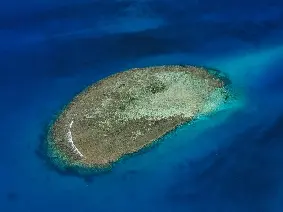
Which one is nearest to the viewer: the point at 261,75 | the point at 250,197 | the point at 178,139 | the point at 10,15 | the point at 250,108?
the point at 250,197

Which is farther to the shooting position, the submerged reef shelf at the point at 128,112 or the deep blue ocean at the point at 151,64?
the submerged reef shelf at the point at 128,112

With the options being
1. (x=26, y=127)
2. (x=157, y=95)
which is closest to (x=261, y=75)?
(x=157, y=95)

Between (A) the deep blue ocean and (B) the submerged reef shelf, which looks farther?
(B) the submerged reef shelf

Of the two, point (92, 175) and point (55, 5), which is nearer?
point (92, 175)

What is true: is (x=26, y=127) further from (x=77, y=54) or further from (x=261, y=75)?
(x=261, y=75)

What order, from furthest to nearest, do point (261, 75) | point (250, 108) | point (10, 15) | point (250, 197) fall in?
point (10, 15) → point (261, 75) → point (250, 108) → point (250, 197)
